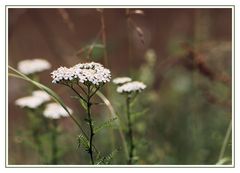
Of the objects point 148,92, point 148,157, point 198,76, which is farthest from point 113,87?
point 148,157

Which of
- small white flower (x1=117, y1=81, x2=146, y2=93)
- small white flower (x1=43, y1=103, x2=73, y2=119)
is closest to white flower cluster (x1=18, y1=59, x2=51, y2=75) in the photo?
small white flower (x1=43, y1=103, x2=73, y2=119)

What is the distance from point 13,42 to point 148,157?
10.5 ft

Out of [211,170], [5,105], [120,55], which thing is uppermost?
[120,55]

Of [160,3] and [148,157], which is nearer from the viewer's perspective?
[160,3]

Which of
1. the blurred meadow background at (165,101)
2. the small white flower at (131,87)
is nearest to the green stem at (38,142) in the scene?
the blurred meadow background at (165,101)

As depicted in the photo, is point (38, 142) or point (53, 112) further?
point (38, 142)

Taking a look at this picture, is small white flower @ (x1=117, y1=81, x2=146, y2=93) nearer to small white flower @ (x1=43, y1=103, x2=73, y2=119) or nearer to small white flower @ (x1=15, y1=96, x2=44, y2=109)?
small white flower @ (x1=43, y1=103, x2=73, y2=119)

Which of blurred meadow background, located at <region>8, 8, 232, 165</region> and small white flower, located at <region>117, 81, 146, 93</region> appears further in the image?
blurred meadow background, located at <region>8, 8, 232, 165</region>

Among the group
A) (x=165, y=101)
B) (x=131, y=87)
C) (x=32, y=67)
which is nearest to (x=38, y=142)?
(x=32, y=67)

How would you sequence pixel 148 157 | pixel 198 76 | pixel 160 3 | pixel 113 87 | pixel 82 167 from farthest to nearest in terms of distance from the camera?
1. pixel 113 87
2. pixel 198 76
3. pixel 148 157
4. pixel 160 3
5. pixel 82 167

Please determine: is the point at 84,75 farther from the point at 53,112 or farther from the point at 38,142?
the point at 38,142

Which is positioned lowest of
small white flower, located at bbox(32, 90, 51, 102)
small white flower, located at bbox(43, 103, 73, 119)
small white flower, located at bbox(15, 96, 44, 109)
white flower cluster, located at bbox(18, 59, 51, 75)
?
small white flower, located at bbox(43, 103, 73, 119)

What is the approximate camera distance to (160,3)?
4.73 m
